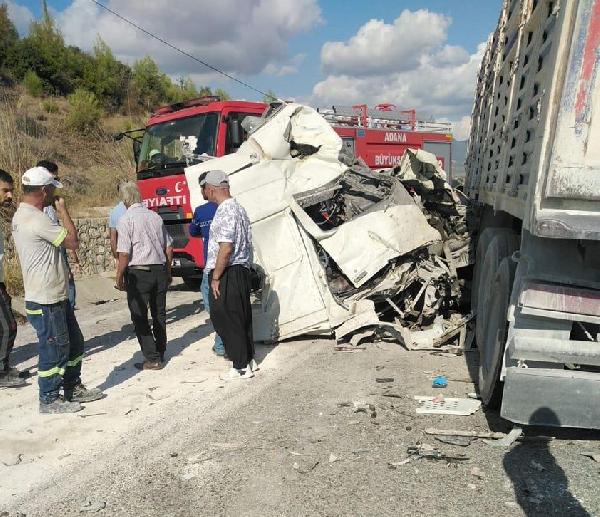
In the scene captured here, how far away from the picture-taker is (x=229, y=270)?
4555 millimetres

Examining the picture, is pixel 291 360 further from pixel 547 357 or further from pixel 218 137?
pixel 218 137

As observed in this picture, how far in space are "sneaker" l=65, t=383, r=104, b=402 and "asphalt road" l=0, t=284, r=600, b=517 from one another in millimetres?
91

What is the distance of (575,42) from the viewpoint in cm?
260

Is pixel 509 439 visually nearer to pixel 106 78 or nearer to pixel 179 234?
pixel 179 234

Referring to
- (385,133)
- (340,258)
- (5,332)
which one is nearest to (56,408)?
(5,332)

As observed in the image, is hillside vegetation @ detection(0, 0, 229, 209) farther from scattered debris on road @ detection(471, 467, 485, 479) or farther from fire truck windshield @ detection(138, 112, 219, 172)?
scattered debris on road @ detection(471, 467, 485, 479)

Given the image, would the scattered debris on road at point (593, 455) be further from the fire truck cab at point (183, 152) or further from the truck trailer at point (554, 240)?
the fire truck cab at point (183, 152)

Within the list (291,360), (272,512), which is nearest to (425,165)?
Result: (291,360)

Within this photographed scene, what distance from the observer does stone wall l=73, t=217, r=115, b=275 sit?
10.2 metres

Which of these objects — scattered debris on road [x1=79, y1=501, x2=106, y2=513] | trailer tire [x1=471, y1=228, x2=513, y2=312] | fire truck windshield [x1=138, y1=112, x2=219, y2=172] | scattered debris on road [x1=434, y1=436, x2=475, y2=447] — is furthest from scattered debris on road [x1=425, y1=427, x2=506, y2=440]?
fire truck windshield [x1=138, y1=112, x2=219, y2=172]

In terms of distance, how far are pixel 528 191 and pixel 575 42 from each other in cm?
77

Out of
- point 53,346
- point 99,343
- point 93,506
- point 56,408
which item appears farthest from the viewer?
point 99,343

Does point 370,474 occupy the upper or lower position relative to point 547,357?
lower

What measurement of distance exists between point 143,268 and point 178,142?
3915 mm
